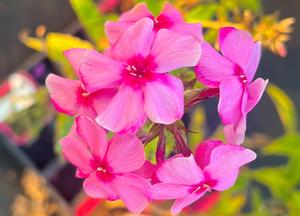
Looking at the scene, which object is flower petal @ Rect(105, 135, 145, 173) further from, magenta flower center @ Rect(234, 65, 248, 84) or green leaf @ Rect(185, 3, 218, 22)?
green leaf @ Rect(185, 3, 218, 22)

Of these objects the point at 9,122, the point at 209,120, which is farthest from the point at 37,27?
the point at 209,120

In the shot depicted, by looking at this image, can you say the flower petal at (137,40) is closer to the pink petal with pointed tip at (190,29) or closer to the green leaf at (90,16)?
the pink petal with pointed tip at (190,29)

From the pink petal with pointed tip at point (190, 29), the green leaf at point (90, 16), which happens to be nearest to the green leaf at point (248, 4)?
the green leaf at point (90, 16)

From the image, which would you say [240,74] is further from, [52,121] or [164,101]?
[52,121]

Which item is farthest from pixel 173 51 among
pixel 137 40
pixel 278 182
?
pixel 278 182

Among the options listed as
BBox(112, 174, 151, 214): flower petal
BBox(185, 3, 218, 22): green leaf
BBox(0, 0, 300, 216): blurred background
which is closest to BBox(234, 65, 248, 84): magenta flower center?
BBox(112, 174, 151, 214): flower petal

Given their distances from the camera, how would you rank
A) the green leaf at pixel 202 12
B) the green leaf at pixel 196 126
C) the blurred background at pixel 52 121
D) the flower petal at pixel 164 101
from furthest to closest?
the blurred background at pixel 52 121
the green leaf at pixel 196 126
the green leaf at pixel 202 12
the flower petal at pixel 164 101
